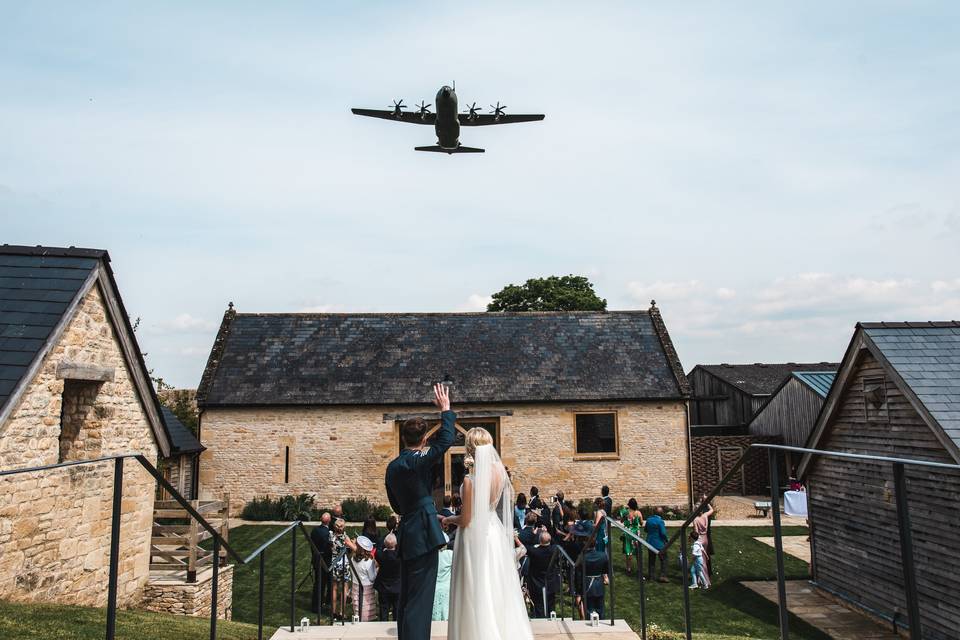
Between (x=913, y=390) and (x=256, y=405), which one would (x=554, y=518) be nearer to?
(x=913, y=390)

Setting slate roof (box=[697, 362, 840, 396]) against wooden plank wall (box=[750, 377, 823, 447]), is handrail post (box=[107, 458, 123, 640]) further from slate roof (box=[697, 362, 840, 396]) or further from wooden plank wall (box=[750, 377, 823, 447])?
slate roof (box=[697, 362, 840, 396])

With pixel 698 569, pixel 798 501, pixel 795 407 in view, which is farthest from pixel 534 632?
pixel 795 407

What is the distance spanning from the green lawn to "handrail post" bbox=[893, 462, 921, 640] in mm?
5938

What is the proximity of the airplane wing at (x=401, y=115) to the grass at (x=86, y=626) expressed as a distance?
12451 millimetres

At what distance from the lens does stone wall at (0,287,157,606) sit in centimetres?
751

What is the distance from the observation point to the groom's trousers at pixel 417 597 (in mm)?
4457

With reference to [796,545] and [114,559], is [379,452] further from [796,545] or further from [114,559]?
[114,559]

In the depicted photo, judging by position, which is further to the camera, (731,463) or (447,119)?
(731,463)

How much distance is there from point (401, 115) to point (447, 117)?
58.9 inches

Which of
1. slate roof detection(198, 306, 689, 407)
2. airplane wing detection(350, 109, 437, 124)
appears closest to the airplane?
airplane wing detection(350, 109, 437, 124)

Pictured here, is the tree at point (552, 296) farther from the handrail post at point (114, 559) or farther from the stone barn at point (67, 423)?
the handrail post at point (114, 559)

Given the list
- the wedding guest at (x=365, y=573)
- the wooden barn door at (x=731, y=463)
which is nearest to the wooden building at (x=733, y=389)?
the wooden barn door at (x=731, y=463)

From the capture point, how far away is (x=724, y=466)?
24.4 metres

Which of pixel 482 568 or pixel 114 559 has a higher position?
pixel 114 559
